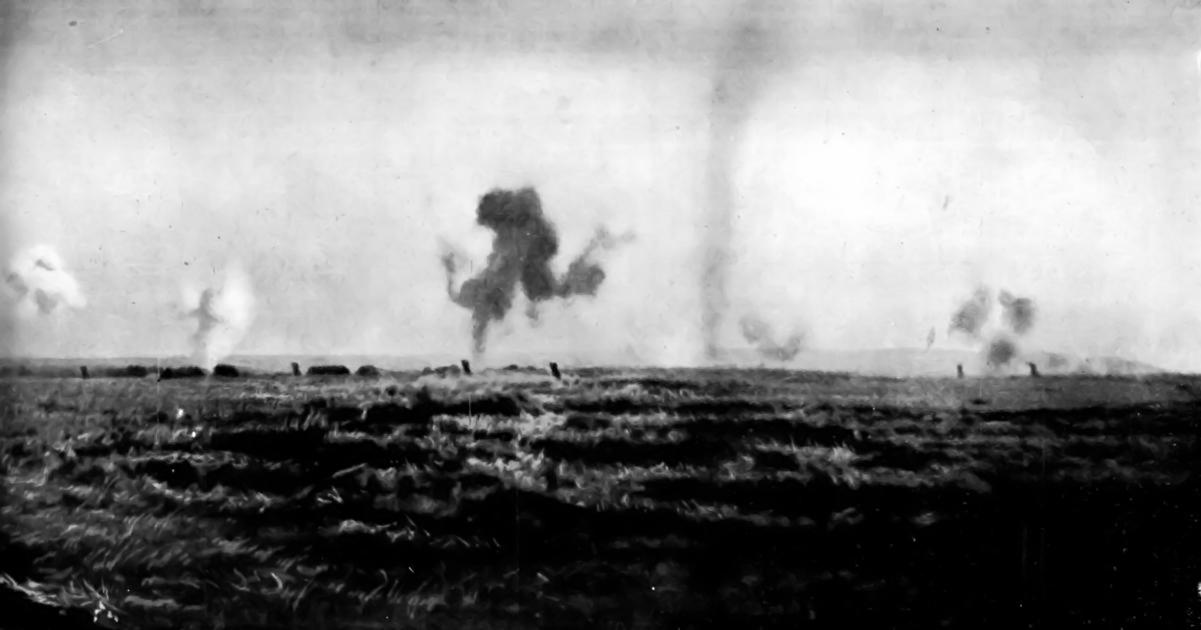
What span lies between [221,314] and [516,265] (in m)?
0.72

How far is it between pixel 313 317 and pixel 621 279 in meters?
0.74

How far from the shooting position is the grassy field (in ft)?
6.81

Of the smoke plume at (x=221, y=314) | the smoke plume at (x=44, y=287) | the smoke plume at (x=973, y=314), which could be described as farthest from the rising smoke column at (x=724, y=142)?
the smoke plume at (x=44, y=287)

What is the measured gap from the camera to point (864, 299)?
2.14 meters

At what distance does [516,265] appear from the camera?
6.98ft

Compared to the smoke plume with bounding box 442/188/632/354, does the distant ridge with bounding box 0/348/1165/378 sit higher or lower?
lower

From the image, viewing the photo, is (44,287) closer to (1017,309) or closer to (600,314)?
(600,314)

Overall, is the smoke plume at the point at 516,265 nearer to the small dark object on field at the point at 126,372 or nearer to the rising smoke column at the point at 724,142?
the rising smoke column at the point at 724,142

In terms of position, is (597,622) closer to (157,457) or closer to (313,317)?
(313,317)

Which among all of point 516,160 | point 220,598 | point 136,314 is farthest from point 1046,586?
point 136,314

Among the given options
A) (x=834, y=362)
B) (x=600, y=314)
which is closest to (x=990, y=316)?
(x=834, y=362)

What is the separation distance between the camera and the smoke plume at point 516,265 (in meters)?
2.13

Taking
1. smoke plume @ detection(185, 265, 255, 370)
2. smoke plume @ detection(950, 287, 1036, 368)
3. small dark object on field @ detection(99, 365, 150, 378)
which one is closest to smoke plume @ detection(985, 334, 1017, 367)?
smoke plume @ detection(950, 287, 1036, 368)

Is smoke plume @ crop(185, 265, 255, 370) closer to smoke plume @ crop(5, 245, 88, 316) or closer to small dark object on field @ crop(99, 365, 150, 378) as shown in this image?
small dark object on field @ crop(99, 365, 150, 378)
